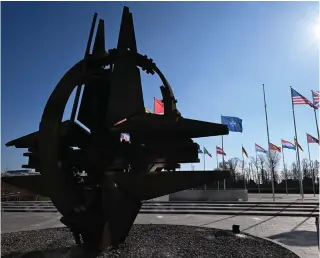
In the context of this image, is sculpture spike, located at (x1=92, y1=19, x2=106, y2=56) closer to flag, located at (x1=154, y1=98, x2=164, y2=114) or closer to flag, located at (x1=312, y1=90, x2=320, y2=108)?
flag, located at (x1=154, y1=98, x2=164, y2=114)

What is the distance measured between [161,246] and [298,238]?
571cm

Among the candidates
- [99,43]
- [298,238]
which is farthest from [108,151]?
[298,238]

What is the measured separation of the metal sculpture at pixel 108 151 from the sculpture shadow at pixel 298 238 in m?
4.59

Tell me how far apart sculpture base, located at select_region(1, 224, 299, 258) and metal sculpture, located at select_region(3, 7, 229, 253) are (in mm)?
533

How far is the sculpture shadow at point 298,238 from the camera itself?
9.30 m

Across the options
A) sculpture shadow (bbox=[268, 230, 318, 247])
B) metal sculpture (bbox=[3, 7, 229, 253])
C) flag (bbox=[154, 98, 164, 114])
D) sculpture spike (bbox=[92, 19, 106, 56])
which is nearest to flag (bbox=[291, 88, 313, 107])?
flag (bbox=[154, 98, 164, 114])

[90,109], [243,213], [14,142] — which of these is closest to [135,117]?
[90,109]

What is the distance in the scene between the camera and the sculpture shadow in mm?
9305

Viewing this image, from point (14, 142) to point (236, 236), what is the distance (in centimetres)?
676

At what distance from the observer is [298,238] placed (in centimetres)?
1031

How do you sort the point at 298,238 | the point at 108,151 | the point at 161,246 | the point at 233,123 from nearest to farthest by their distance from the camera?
the point at 108,151 < the point at 161,246 < the point at 298,238 < the point at 233,123

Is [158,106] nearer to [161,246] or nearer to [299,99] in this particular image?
[161,246]

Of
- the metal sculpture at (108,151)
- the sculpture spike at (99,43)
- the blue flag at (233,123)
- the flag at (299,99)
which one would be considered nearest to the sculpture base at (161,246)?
the metal sculpture at (108,151)

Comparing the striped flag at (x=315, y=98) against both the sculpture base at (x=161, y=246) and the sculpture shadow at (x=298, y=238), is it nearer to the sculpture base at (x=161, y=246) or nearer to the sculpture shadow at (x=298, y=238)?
the sculpture shadow at (x=298, y=238)
